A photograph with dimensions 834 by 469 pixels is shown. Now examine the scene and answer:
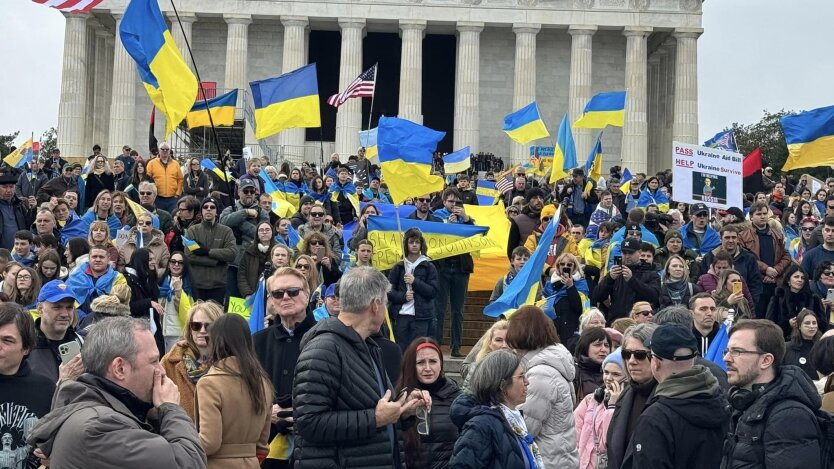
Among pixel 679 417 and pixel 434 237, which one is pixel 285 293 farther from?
pixel 434 237

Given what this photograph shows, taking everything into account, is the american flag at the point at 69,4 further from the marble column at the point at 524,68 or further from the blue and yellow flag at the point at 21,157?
the marble column at the point at 524,68

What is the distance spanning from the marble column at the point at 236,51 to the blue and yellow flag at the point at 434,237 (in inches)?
1541

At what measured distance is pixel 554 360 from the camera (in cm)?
884

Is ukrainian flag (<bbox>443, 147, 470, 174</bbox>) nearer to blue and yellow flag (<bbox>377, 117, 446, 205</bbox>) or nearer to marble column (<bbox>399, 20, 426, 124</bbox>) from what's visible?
blue and yellow flag (<bbox>377, 117, 446, 205</bbox>)

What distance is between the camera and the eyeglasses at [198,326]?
8.38 m

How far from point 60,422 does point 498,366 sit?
9.91 ft

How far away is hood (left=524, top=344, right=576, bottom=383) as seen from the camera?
8.82m

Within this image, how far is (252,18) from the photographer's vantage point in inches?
2253

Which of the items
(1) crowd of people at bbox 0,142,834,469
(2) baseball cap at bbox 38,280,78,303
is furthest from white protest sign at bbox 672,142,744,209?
(2) baseball cap at bbox 38,280,78,303

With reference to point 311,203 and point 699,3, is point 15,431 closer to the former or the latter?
point 311,203

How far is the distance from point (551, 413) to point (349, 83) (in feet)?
156

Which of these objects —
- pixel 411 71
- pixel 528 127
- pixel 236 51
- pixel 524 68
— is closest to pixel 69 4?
pixel 528 127

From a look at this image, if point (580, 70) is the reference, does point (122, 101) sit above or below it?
below

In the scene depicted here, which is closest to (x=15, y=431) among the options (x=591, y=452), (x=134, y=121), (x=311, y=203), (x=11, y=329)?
(x=11, y=329)
